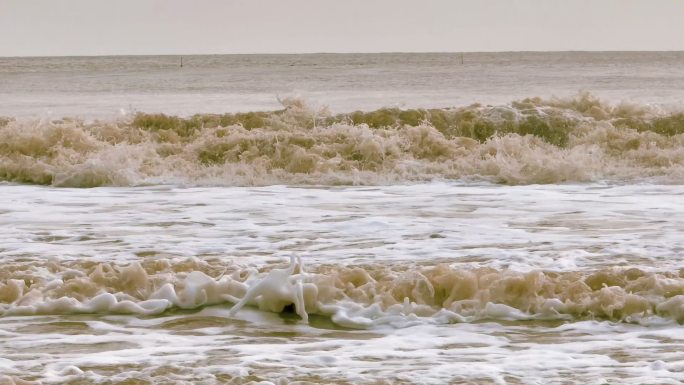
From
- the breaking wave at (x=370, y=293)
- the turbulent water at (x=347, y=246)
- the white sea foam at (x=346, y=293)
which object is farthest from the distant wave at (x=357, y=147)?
the breaking wave at (x=370, y=293)

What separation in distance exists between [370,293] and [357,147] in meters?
8.26

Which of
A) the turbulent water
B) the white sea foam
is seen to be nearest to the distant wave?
the turbulent water

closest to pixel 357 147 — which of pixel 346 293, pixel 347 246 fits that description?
pixel 347 246

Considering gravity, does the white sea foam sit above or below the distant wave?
below

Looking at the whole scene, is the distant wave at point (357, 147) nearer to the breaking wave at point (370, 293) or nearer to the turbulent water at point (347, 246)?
the turbulent water at point (347, 246)

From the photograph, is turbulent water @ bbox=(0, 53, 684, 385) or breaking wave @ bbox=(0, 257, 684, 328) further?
breaking wave @ bbox=(0, 257, 684, 328)

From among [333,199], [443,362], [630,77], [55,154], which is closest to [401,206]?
[333,199]

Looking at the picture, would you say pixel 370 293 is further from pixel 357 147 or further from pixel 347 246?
pixel 357 147

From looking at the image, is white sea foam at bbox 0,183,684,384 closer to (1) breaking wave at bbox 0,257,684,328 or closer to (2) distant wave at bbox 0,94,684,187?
(1) breaking wave at bbox 0,257,684,328

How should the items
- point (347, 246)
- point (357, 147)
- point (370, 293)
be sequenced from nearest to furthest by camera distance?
point (370, 293) < point (347, 246) < point (357, 147)

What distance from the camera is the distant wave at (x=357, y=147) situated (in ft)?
43.9

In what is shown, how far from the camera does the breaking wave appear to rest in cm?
644

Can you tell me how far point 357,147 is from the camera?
15.0 m

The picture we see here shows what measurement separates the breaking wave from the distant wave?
19.5 ft
